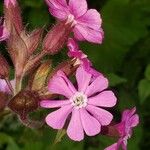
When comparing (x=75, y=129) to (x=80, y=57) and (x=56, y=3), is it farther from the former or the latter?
(x=56, y=3)

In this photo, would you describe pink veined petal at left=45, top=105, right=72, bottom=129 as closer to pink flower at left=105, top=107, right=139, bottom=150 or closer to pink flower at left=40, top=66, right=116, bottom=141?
pink flower at left=40, top=66, right=116, bottom=141

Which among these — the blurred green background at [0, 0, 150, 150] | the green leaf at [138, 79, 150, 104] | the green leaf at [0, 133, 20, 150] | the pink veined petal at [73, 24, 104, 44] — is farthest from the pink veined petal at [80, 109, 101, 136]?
the blurred green background at [0, 0, 150, 150]

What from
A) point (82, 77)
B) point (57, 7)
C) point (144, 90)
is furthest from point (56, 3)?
point (144, 90)

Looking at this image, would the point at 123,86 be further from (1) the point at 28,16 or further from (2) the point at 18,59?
(2) the point at 18,59

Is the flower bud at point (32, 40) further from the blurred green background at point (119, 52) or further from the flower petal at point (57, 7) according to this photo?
the blurred green background at point (119, 52)

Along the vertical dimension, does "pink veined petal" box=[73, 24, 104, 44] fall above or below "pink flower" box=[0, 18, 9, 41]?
below

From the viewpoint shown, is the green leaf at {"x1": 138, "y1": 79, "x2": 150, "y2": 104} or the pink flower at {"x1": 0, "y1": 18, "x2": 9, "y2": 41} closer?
the pink flower at {"x1": 0, "y1": 18, "x2": 9, "y2": 41}

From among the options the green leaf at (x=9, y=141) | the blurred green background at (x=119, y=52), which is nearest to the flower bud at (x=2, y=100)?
the green leaf at (x=9, y=141)
